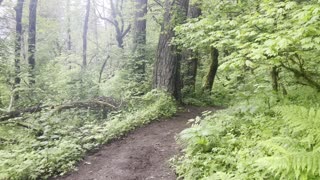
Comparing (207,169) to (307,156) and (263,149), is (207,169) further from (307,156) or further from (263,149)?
(307,156)

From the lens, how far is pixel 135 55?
12109mm

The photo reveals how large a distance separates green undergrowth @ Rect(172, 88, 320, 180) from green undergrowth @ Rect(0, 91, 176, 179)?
2.23 meters

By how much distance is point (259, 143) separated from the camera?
347cm

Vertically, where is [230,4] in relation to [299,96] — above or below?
above

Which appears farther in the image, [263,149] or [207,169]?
[207,169]

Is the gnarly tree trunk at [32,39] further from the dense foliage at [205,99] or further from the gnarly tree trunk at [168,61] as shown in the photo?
the gnarly tree trunk at [168,61]

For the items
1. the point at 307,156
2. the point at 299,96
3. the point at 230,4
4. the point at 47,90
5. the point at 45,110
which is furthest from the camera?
the point at 47,90

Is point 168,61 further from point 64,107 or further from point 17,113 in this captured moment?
point 17,113

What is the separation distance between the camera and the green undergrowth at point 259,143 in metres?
2.67

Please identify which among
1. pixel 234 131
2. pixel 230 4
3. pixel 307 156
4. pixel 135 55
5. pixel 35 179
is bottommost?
pixel 35 179

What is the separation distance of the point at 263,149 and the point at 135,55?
8.99 meters

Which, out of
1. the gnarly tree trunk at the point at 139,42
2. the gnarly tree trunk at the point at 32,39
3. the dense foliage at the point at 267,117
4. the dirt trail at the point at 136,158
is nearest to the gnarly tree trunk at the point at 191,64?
the gnarly tree trunk at the point at 139,42

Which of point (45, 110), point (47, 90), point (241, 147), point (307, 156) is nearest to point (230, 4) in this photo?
point (241, 147)

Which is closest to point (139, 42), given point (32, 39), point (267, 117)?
point (32, 39)
